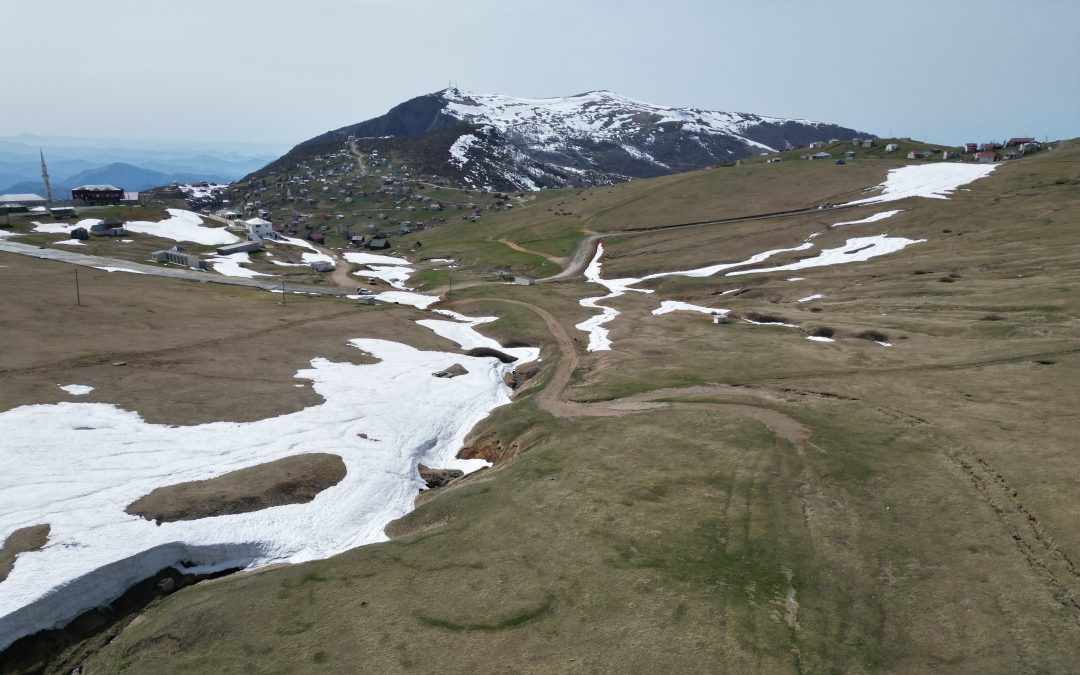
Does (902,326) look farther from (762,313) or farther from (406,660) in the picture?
(406,660)

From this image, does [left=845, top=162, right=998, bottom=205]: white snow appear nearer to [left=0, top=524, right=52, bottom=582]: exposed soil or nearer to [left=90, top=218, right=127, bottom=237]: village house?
[left=0, top=524, right=52, bottom=582]: exposed soil

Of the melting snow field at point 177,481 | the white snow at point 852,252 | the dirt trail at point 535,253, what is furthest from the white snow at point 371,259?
the melting snow field at point 177,481

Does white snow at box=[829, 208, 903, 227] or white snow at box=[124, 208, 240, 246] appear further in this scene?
white snow at box=[124, 208, 240, 246]

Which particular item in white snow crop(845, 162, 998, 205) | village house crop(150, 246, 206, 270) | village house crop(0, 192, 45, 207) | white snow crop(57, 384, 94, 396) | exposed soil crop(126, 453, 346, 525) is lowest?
exposed soil crop(126, 453, 346, 525)

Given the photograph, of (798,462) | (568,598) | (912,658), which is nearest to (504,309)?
(798,462)

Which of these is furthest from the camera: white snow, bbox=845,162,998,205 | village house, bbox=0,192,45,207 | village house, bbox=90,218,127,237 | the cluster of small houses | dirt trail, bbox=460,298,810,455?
village house, bbox=0,192,45,207

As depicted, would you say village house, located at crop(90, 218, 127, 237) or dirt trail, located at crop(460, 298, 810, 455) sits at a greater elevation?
village house, located at crop(90, 218, 127, 237)

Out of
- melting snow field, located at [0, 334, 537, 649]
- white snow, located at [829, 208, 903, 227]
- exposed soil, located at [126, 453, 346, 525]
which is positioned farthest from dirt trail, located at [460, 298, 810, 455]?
white snow, located at [829, 208, 903, 227]
